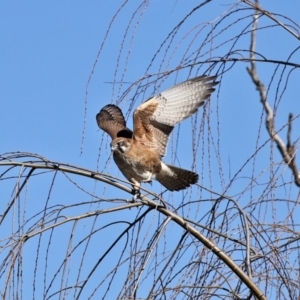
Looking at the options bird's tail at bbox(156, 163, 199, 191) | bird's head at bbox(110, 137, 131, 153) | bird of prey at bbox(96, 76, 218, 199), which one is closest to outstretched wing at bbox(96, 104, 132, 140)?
bird of prey at bbox(96, 76, 218, 199)

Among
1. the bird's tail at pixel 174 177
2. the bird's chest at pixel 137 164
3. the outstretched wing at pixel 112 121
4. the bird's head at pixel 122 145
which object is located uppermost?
the outstretched wing at pixel 112 121

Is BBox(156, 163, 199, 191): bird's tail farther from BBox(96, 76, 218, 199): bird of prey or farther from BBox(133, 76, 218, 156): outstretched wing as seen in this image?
BBox(133, 76, 218, 156): outstretched wing

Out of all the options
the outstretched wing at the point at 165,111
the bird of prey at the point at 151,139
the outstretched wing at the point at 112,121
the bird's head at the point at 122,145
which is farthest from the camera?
the outstretched wing at the point at 112,121

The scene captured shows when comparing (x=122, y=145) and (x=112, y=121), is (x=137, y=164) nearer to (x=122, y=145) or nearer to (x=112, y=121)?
(x=122, y=145)

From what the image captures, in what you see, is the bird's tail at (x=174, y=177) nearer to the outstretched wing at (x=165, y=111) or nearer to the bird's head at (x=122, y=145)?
the outstretched wing at (x=165, y=111)

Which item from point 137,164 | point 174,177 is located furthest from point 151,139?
point 174,177

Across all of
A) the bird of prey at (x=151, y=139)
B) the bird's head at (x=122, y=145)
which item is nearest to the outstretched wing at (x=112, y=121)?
the bird of prey at (x=151, y=139)

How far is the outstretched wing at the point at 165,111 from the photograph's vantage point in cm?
487

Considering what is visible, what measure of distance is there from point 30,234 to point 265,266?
806 millimetres

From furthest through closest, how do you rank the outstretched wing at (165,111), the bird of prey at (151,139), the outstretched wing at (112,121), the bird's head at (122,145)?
the outstretched wing at (112,121) → the bird's head at (122,145) → the bird of prey at (151,139) → the outstretched wing at (165,111)

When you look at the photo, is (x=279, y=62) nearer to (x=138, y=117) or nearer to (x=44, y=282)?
(x=44, y=282)

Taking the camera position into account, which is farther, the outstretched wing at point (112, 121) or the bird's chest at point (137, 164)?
the outstretched wing at point (112, 121)

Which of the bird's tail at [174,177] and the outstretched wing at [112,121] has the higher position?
the outstretched wing at [112,121]

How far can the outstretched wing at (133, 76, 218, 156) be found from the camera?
4867 millimetres
